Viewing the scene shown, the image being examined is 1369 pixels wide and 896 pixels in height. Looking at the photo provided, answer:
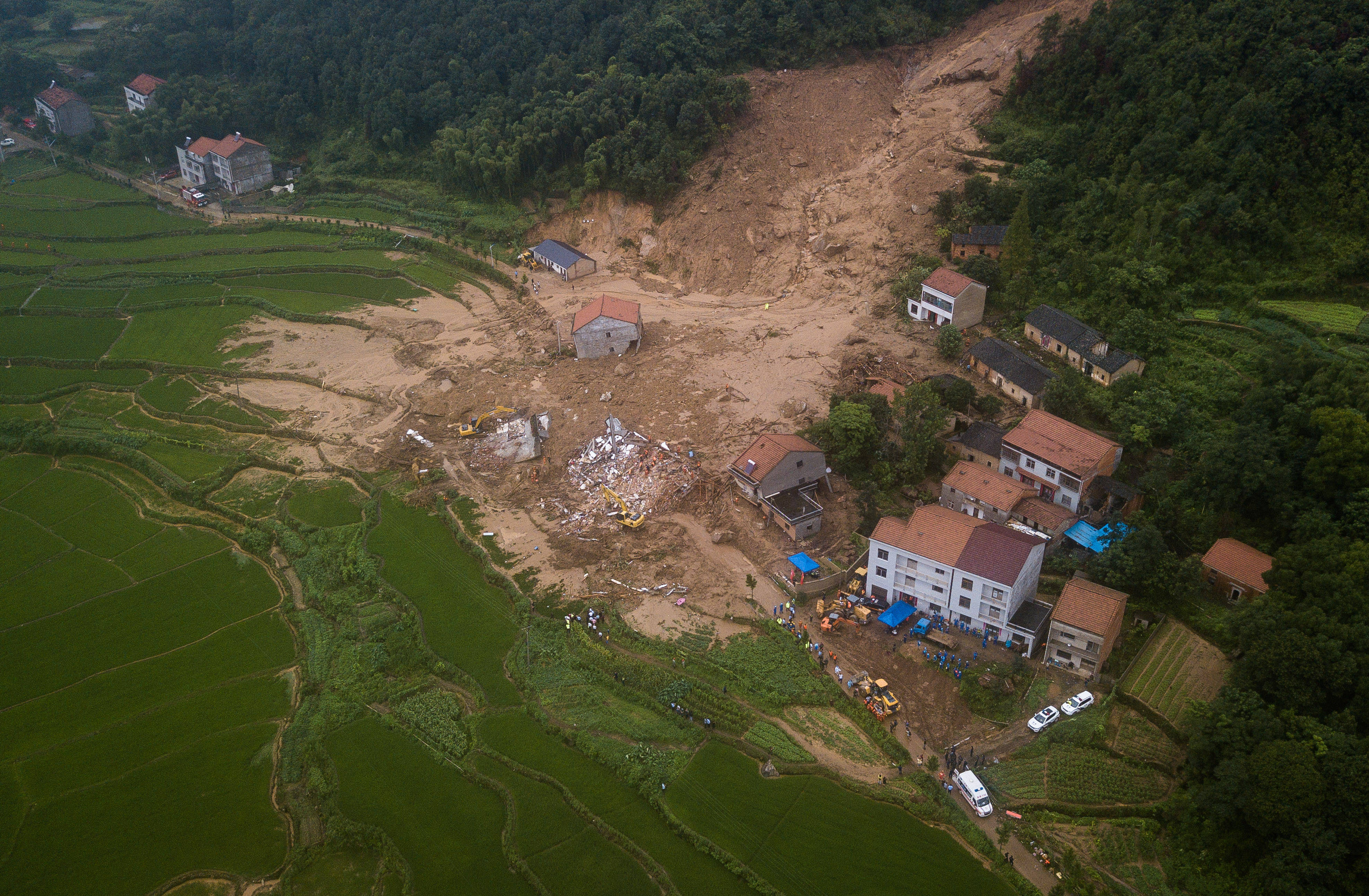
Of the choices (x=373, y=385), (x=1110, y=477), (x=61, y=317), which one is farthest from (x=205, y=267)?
(x=1110, y=477)

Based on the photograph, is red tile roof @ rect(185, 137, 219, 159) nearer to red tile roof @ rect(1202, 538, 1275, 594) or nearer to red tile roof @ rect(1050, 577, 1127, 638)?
red tile roof @ rect(1050, 577, 1127, 638)

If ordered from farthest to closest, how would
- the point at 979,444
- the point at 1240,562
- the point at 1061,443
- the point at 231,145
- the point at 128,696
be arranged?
1. the point at 231,145
2. the point at 979,444
3. the point at 1061,443
4. the point at 1240,562
5. the point at 128,696

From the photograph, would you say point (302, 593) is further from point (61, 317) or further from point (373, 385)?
point (61, 317)

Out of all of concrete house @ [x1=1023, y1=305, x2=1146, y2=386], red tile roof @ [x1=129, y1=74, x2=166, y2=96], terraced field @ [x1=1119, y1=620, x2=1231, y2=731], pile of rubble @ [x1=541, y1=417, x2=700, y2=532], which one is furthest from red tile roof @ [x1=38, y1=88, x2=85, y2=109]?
terraced field @ [x1=1119, y1=620, x2=1231, y2=731]

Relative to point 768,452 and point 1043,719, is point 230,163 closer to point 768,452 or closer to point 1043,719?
point 768,452

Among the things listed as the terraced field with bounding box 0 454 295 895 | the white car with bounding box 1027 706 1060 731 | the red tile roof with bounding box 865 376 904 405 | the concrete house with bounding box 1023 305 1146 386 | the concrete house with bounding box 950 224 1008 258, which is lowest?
the terraced field with bounding box 0 454 295 895

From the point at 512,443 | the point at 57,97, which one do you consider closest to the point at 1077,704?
the point at 512,443
